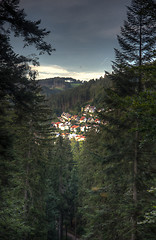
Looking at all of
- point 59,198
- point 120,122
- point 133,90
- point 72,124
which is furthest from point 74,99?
point 120,122

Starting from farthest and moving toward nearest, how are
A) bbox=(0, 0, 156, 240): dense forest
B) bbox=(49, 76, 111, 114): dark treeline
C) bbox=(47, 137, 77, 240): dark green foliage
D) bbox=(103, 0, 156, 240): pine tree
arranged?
1. bbox=(49, 76, 111, 114): dark treeline
2. bbox=(47, 137, 77, 240): dark green foliage
3. bbox=(103, 0, 156, 240): pine tree
4. bbox=(0, 0, 156, 240): dense forest

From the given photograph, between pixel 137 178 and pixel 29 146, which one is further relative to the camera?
pixel 29 146

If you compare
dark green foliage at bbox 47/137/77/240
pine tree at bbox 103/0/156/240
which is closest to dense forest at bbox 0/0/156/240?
pine tree at bbox 103/0/156/240

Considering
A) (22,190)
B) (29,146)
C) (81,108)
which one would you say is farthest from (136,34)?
(81,108)

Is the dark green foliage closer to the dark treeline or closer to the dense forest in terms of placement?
the dense forest

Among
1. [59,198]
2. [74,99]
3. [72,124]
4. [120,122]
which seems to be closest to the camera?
[120,122]

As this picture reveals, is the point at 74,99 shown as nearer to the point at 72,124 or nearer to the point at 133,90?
the point at 72,124

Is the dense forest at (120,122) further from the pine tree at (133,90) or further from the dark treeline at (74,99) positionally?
the dark treeline at (74,99)

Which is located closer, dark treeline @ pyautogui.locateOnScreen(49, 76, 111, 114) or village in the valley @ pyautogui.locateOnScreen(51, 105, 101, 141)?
village in the valley @ pyautogui.locateOnScreen(51, 105, 101, 141)

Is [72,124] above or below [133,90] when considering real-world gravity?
below

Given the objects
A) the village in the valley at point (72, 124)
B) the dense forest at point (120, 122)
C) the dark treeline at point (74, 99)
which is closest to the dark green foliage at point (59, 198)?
the dense forest at point (120, 122)

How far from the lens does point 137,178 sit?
7.09m

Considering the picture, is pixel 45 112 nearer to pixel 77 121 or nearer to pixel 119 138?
pixel 119 138

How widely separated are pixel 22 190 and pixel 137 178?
8.97 meters
